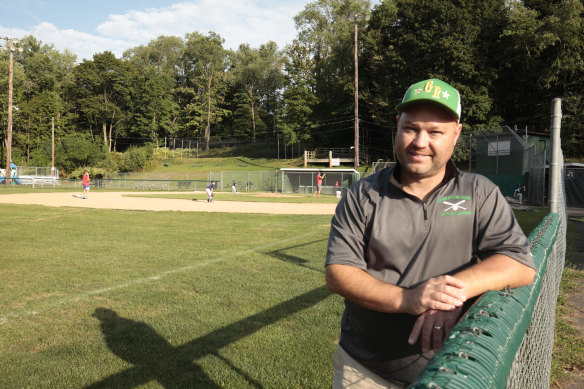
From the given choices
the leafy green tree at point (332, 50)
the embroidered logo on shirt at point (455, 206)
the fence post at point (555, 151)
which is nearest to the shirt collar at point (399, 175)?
the embroidered logo on shirt at point (455, 206)

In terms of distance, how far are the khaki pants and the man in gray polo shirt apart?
0.01 meters

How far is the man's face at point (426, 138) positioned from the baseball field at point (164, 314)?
256 cm

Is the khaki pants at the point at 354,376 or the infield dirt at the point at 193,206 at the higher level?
the khaki pants at the point at 354,376

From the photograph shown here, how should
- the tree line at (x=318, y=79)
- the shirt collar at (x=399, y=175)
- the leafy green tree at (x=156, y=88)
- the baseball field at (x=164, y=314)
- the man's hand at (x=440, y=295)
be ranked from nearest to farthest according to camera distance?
the man's hand at (x=440, y=295) → the shirt collar at (x=399, y=175) → the baseball field at (x=164, y=314) → the tree line at (x=318, y=79) → the leafy green tree at (x=156, y=88)

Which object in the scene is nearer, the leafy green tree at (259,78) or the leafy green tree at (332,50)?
the leafy green tree at (332,50)

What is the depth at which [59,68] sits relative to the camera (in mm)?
82438

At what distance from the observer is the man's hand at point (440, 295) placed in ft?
5.04

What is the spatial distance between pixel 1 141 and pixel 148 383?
78.1 m

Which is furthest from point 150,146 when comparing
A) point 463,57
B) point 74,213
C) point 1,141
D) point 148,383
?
point 148,383

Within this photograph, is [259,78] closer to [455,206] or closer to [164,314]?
[164,314]

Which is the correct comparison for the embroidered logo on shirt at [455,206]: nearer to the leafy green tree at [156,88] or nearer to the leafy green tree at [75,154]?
the leafy green tree at [75,154]

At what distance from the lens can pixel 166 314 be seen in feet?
17.7

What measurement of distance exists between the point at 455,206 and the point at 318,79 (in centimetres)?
6789

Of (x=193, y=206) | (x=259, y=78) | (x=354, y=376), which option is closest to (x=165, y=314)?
(x=354, y=376)
